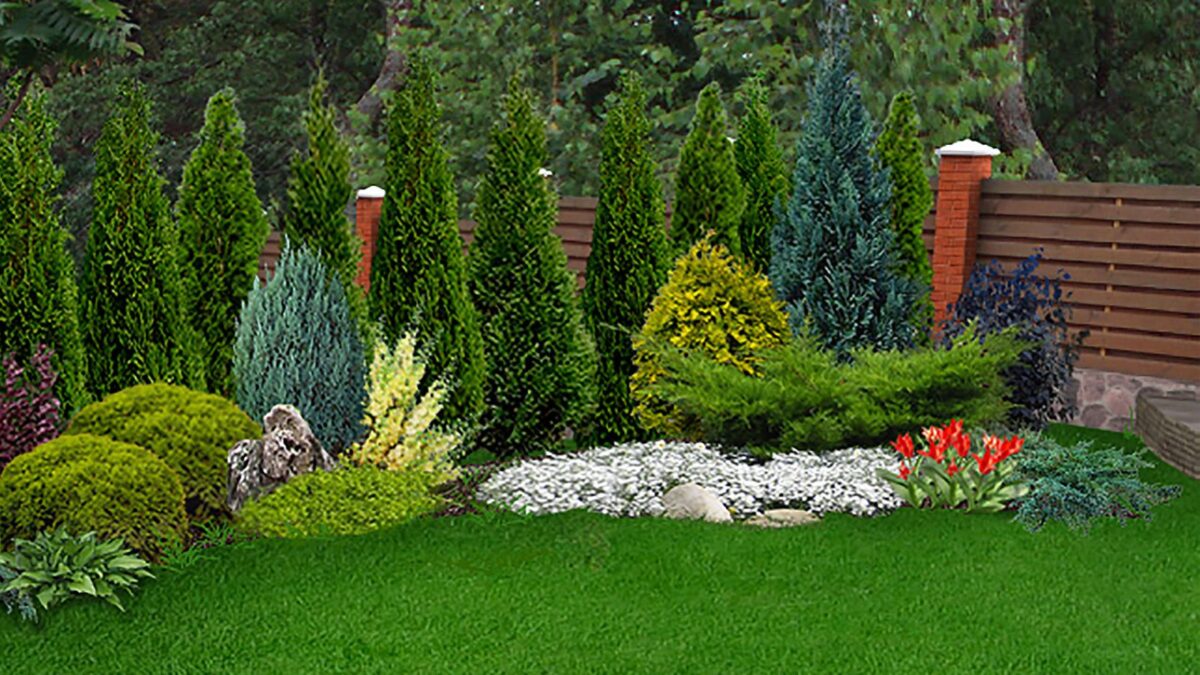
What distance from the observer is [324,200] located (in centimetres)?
995

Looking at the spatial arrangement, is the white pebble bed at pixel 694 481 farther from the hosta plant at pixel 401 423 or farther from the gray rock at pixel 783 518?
the hosta plant at pixel 401 423

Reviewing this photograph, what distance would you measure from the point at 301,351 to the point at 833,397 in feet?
11.1

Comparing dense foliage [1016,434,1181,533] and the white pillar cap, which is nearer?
dense foliage [1016,434,1181,533]

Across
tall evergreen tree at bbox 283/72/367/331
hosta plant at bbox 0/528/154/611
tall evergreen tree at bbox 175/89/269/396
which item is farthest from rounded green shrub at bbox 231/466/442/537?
tall evergreen tree at bbox 175/89/269/396

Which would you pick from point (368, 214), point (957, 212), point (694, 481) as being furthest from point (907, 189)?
point (368, 214)

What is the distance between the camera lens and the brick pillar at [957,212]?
13.5 m

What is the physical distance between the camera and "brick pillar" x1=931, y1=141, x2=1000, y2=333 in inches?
531

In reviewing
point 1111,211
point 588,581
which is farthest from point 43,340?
point 1111,211

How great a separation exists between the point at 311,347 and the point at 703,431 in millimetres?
2820

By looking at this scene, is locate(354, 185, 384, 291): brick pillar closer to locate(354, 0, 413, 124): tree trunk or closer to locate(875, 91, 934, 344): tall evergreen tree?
locate(354, 0, 413, 124): tree trunk

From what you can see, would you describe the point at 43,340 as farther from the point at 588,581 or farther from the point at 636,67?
the point at 636,67

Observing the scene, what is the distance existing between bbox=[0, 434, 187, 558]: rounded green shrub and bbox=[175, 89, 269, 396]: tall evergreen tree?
89.8 inches

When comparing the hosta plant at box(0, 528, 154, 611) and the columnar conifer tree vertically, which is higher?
the columnar conifer tree

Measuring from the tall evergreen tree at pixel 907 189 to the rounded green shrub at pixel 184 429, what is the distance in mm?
6232
